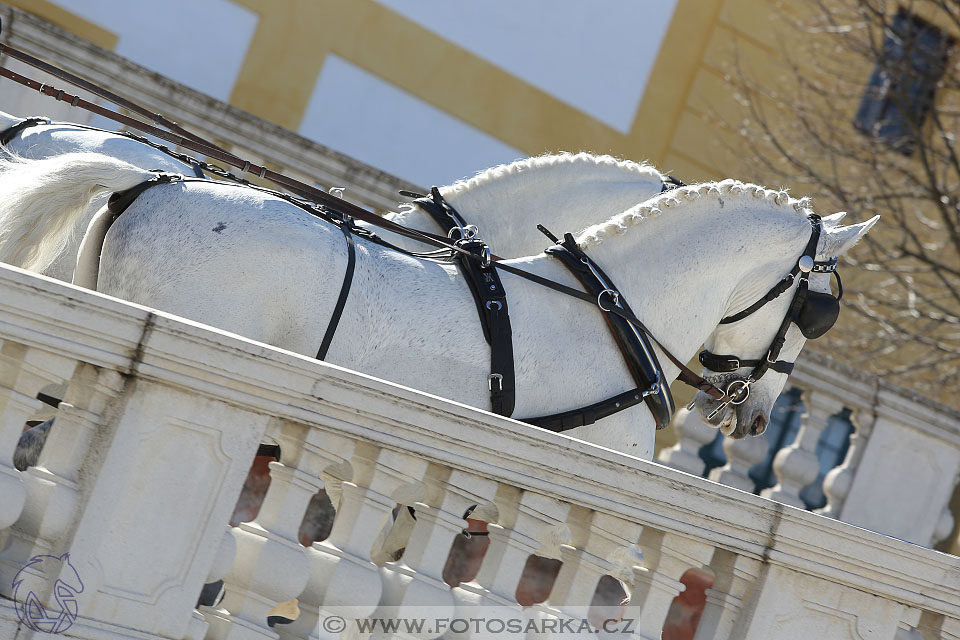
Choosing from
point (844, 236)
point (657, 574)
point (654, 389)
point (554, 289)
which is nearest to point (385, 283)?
point (554, 289)

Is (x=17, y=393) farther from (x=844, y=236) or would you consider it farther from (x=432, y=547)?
(x=844, y=236)

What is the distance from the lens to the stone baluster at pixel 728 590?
114 inches

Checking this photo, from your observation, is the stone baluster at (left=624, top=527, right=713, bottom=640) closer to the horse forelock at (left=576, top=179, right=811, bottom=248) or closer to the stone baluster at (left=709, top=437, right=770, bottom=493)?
the horse forelock at (left=576, top=179, right=811, bottom=248)

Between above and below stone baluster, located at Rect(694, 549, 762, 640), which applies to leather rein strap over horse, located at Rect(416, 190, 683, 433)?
above

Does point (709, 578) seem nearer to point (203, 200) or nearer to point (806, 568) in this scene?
point (806, 568)

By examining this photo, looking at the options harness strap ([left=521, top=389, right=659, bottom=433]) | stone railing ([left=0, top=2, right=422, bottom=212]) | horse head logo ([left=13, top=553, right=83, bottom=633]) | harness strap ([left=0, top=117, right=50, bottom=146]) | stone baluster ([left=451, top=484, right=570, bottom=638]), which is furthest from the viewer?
stone railing ([left=0, top=2, right=422, bottom=212])

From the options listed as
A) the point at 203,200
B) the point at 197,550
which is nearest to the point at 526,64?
the point at 203,200

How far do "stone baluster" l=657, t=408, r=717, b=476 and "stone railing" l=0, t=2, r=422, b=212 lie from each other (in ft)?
7.08

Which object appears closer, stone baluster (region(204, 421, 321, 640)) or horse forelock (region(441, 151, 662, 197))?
stone baluster (region(204, 421, 321, 640))

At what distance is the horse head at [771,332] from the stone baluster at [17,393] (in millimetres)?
2623

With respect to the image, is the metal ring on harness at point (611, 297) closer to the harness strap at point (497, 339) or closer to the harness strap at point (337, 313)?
the harness strap at point (497, 339)

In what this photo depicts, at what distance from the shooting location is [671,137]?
9.82m

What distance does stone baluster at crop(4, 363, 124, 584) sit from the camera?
89.1 inches

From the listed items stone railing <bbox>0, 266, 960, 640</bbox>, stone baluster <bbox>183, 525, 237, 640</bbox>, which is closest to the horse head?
stone railing <bbox>0, 266, 960, 640</bbox>
